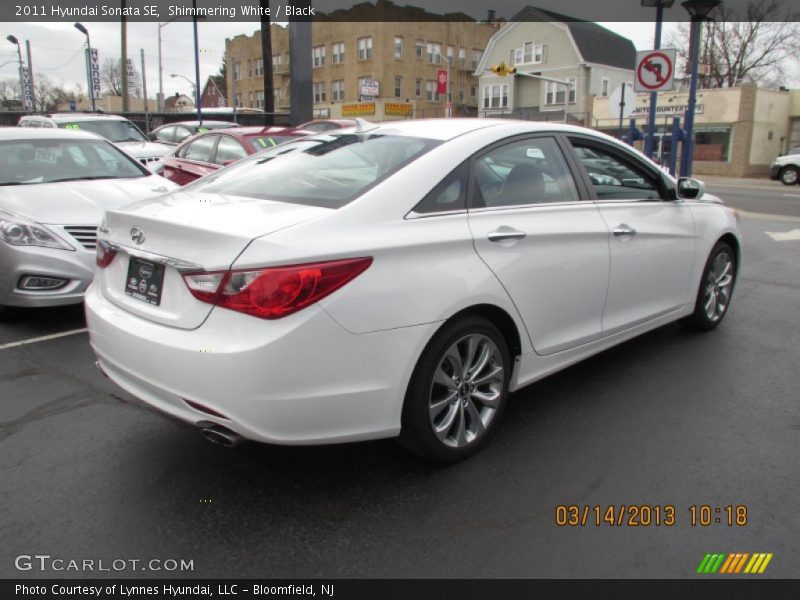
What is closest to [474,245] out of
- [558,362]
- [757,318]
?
[558,362]

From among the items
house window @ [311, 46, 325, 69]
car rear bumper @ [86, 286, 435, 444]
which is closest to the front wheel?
car rear bumper @ [86, 286, 435, 444]

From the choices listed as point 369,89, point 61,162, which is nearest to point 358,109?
point 369,89

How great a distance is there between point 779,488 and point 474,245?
180 cm

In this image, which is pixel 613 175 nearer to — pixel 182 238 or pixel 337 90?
pixel 182 238

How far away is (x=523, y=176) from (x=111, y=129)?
12.9 metres

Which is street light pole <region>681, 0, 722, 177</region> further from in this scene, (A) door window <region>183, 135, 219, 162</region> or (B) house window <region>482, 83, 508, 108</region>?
(B) house window <region>482, 83, 508, 108</region>

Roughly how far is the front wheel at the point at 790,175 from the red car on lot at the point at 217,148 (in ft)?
83.0

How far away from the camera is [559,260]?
11.6 feet

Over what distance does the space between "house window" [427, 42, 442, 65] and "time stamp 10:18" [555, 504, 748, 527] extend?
5851cm

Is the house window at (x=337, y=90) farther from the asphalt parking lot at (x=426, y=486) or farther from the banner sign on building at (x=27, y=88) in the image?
the asphalt parking lot at (x=426, y=486)

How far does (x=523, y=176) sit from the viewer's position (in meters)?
3.62

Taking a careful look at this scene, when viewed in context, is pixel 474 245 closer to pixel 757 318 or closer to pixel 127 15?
pixel 757 318

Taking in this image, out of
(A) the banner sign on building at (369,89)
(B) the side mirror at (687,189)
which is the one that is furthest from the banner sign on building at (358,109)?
(B) the side mirror at (687,189)

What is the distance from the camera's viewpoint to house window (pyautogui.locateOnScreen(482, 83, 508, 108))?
52.7 metres
